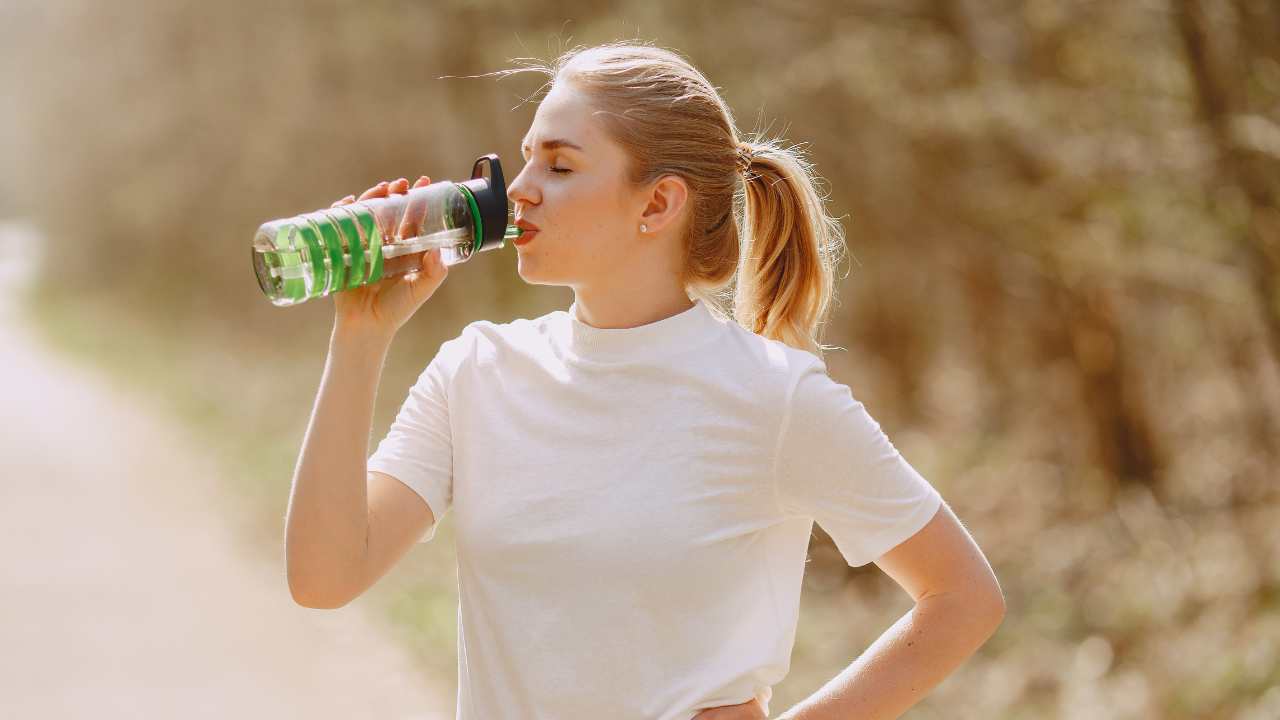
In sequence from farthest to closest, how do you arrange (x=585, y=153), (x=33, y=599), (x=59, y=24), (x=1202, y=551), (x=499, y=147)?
(x=59, y=24) → (x=499, y=147) → (x=33, y=599) → (x=1202, y=551) → (x=585, y=153)

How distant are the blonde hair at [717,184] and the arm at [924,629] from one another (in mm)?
400

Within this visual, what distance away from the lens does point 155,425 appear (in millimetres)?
10594

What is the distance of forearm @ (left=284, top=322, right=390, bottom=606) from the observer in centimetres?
180

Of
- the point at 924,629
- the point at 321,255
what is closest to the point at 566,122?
the point at 321,255

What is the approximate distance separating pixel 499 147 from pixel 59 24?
34.2 feet

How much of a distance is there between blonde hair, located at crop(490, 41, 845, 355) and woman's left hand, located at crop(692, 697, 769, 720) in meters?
0.56

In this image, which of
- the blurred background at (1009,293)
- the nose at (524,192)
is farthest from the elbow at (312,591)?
the blurred background at (1009,293)

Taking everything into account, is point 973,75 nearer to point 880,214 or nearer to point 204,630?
point 880,214

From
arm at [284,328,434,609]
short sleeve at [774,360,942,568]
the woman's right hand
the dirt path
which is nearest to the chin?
the woman's right hand

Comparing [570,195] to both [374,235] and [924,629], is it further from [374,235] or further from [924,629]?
[924,629]

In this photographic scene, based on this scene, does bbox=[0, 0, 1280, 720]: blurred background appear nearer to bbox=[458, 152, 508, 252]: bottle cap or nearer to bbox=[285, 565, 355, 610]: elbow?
bbox=[458, 152, 508, 252]: bottle cap

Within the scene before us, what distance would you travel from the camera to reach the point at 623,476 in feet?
5.75

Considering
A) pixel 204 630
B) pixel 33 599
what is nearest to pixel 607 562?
pixel 204 630

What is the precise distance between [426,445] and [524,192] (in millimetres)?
387
